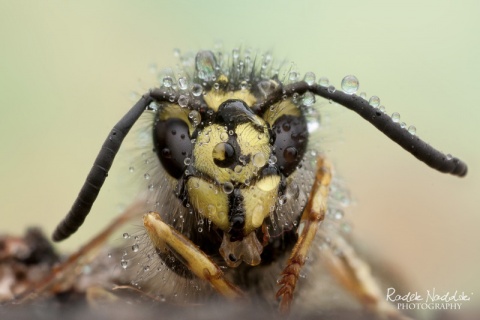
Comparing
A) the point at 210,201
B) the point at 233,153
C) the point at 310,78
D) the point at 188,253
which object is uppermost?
the point at 310,78

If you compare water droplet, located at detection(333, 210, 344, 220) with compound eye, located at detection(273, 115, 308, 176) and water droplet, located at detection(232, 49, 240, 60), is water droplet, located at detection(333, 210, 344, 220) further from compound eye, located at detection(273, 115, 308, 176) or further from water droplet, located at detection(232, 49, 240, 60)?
water droplet, located at detection(232, 49, 240, 60)

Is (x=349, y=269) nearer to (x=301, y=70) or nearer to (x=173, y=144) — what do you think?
(x=173, y=144)

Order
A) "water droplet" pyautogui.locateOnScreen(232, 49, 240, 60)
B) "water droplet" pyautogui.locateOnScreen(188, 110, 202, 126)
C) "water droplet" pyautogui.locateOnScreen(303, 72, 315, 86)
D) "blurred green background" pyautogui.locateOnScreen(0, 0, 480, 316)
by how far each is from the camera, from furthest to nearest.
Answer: "blurred green background" pyautogui.locateOnScreen(0, 0, 480, 316)
"water droplet" pyautogui.locateOnScreen(232, 49, 240, 60)
"water droplet" pyautogui.locateOnScreen(303, 72, 315, 86)
"water droplet" pyautogui.locateOnScreen(188, 110, 202, 126)

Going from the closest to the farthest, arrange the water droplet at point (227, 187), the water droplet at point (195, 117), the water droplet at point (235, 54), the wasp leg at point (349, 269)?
the water droplet at point (227, 187) < the water droplet at point (195, 117) < the water droplet at point (235, 54) < the wasp leg at point (349, 269)

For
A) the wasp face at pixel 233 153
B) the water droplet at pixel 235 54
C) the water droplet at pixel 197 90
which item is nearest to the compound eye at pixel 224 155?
the wasp face at pixel 233 153

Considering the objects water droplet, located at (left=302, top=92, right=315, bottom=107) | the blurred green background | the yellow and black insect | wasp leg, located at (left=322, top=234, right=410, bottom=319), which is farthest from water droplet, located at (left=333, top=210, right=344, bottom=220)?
the blurred green background

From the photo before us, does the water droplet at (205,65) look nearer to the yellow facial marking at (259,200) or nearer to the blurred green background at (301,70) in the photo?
the yellow facial marking at (259,200)

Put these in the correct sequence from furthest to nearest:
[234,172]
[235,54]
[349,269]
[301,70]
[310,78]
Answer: [301,70] → [349,269] → [235,54] → [310,78] → [234,172]

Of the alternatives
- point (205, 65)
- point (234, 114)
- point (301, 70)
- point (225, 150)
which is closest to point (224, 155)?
point (225, 150)
